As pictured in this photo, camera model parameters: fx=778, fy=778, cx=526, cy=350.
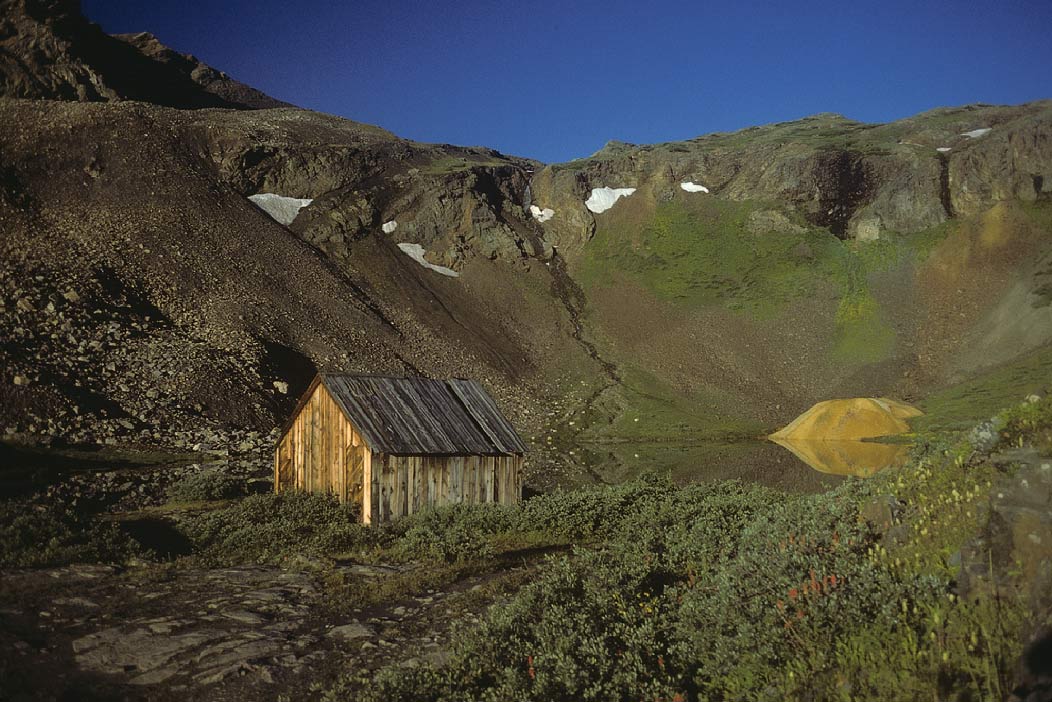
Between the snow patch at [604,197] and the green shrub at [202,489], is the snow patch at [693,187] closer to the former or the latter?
the snow patch at [604,197]

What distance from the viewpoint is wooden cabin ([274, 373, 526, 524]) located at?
21.7m

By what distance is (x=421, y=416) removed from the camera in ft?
78.1

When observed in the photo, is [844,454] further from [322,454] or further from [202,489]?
[202,489]

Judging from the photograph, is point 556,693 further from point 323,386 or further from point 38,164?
point 38,164

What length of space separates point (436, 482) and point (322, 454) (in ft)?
12.2

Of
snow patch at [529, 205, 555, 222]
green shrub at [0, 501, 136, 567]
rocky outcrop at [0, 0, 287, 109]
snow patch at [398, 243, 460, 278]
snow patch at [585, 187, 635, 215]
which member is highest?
rocky outcrop at [0, 0, 287, 109]

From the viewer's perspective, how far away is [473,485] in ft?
77.9

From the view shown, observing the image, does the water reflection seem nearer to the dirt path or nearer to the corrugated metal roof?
the corrugated metal roof

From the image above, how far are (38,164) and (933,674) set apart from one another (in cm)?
7208

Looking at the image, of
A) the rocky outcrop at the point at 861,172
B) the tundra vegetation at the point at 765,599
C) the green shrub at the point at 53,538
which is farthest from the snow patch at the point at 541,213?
the green shrub at the point at 53,538

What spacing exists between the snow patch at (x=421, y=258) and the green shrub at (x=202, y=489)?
5862 cm

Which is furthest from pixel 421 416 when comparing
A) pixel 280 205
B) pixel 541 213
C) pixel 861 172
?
pixel 861 172

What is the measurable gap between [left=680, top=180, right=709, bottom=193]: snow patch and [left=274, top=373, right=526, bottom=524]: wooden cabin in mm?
81752

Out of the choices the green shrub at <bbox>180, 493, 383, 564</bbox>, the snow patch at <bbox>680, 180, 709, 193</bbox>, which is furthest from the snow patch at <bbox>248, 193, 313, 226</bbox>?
the green shrub at <bbox>180, 493, 383, 564</bbox>
